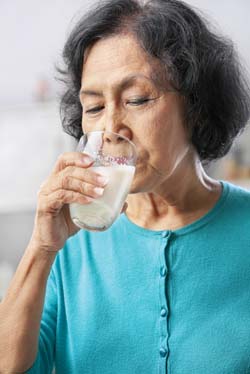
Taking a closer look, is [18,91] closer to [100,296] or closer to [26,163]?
[26,163]

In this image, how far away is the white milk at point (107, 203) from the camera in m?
0.92

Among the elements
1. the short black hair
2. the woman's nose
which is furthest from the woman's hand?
the short black hair

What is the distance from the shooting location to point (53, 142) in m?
3.13

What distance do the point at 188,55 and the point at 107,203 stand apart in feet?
1.38

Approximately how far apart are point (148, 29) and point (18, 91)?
2443 mm

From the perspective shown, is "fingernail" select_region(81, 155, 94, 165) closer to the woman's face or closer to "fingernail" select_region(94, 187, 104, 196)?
"fingernail" select_region(94, 187, 104, 196)

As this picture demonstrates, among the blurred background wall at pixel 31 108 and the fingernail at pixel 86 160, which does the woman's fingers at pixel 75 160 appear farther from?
the blurred background wall at pixel 31 108

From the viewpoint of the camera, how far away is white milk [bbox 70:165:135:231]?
36.2 inches

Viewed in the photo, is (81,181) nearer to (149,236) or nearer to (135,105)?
(135,105)

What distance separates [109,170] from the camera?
92 centimetres

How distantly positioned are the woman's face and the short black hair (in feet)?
0.13

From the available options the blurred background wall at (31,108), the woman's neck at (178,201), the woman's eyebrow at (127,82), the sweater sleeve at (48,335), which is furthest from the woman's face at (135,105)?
the blurred background wall at (31,108)

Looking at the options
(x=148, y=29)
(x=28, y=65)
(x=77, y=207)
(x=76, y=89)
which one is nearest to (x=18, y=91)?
(x=28, y=65)

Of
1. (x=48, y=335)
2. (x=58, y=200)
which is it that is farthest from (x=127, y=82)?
(x=48, y=335)
